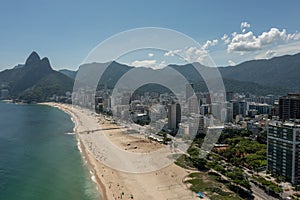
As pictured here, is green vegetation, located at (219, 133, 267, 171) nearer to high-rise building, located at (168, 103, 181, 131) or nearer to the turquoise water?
high-rise building, located at (168, 103, 181, 131)

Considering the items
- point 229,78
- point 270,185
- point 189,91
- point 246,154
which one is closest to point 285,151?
point 270,185

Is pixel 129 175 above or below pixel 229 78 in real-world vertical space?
below

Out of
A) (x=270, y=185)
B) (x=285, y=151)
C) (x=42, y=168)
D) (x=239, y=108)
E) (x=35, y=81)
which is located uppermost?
(x=35, y=81)

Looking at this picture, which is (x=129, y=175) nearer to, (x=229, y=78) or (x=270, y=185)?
(x=270, y=185)

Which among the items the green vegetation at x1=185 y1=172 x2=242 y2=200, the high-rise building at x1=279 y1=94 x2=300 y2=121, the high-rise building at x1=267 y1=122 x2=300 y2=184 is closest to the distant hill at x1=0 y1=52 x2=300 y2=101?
the high-rise building at x1=279 y1=94 x2=300 y2=121

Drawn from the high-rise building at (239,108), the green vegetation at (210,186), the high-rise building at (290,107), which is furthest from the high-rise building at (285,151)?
the high-rise building at (239,108)

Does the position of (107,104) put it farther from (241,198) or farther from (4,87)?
(4,87)

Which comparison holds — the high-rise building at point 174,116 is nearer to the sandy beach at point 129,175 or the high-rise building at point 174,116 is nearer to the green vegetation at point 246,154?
the sandy beach at point 129,175

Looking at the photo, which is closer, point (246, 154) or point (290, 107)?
point (246, 154)
